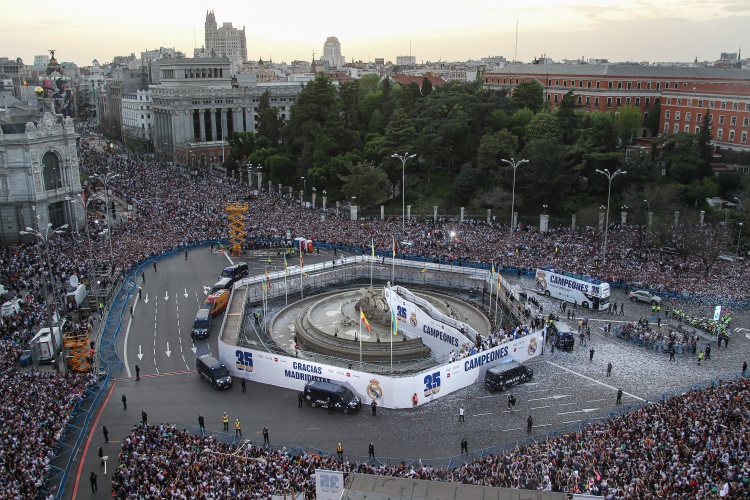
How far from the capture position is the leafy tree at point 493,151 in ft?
206

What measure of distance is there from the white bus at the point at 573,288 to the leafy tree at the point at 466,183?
67.7ft

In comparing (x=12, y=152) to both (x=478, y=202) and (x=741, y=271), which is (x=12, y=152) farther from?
(x=741, y=271)

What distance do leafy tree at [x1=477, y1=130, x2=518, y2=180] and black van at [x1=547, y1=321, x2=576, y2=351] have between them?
30148 millimetres

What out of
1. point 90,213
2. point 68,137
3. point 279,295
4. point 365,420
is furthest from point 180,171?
point 365,420

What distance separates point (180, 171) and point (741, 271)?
65.2m

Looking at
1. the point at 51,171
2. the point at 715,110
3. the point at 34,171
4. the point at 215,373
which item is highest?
the point at 715,110

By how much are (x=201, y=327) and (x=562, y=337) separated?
64.8 ft

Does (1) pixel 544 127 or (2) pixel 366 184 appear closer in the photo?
(2) pixel 366 184

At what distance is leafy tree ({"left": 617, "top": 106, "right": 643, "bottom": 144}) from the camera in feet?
240

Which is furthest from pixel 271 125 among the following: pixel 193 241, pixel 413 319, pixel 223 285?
pixel 413 319

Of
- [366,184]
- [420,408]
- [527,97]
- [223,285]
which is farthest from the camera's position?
[527,97]

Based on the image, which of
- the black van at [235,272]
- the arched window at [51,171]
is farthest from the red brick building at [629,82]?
the arched window at [51,171]

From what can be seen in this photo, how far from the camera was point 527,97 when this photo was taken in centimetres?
7619

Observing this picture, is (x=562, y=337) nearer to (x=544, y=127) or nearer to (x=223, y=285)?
(x=223, y=285)
